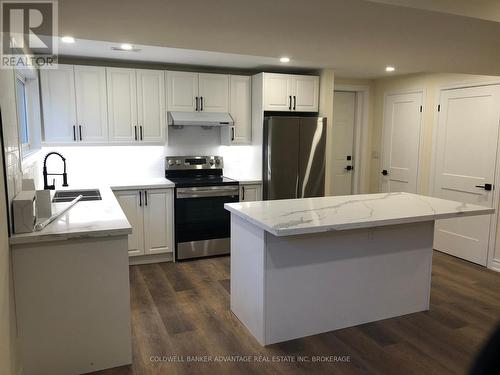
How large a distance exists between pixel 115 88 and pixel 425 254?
3.56 meters

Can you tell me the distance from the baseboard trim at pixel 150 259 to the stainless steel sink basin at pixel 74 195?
3.31 feet

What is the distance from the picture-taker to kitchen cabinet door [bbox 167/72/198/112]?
4.53m

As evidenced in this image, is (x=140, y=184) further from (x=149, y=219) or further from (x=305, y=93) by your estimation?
(x=305, y=93)

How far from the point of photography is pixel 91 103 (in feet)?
13.9

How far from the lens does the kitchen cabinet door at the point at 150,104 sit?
4430 millimetres

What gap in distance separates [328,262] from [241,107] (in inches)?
106

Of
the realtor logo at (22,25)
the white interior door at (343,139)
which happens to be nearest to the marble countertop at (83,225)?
the realtor logo at (22,25)

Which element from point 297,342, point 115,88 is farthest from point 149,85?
point 297,342

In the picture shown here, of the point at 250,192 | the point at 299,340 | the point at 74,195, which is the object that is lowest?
the point at 299,340

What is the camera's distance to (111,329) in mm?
2398

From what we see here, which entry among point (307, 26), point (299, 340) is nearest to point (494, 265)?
point (299, 340)

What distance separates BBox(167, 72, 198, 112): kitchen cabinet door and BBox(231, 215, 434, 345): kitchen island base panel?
6.80 ft

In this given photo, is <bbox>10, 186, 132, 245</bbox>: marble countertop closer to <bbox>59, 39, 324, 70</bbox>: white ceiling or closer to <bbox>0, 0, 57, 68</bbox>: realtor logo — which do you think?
<bbox>0, 0, 57, 68</bbox>: realtor logo

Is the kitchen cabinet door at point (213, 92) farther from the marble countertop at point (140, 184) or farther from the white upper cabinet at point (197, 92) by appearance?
the marble countertop at point (140, 184)
